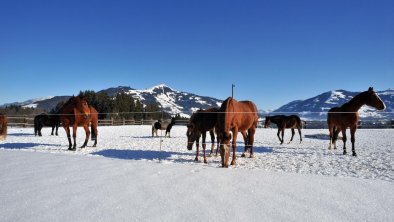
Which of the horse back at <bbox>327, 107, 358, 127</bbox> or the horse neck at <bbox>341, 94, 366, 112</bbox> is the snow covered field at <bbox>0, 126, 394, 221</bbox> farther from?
the horse neck at <bbox>341, 94, 366, 112</bbox>

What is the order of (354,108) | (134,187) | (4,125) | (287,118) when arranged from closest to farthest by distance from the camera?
(134,187)
(354,108)
(4,125)
(287,118)

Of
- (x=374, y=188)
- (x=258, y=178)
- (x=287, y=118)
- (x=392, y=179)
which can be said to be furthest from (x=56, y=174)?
(x=287, y=118)

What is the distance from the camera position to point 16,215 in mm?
2867

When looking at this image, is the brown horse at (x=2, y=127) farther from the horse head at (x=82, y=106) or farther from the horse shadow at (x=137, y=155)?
the horse shadow at (x=137, y=155)

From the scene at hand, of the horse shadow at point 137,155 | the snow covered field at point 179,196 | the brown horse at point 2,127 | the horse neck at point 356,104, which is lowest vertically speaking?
the horse shadow at point 137,155

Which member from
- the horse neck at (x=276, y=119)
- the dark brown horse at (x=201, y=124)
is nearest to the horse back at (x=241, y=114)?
the dark brown horse at (x=201, y=124)

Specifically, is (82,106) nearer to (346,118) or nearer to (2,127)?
(2,127)

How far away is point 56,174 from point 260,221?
3673mm

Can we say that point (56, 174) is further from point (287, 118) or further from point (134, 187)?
point (287, 118)

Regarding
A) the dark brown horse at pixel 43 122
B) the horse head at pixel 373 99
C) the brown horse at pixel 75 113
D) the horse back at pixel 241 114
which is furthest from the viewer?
the dark brown horse at pixel 43 122

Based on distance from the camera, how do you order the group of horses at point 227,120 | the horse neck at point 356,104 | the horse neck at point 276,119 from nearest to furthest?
the group of horses at point 227,120
the horse neck at point 356,104
the horse neck at point 276,119

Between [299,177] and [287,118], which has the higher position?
[287,118]

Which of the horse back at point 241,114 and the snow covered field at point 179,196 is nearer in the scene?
the snow covered field at point 179,196

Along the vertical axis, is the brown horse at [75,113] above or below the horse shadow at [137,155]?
above
